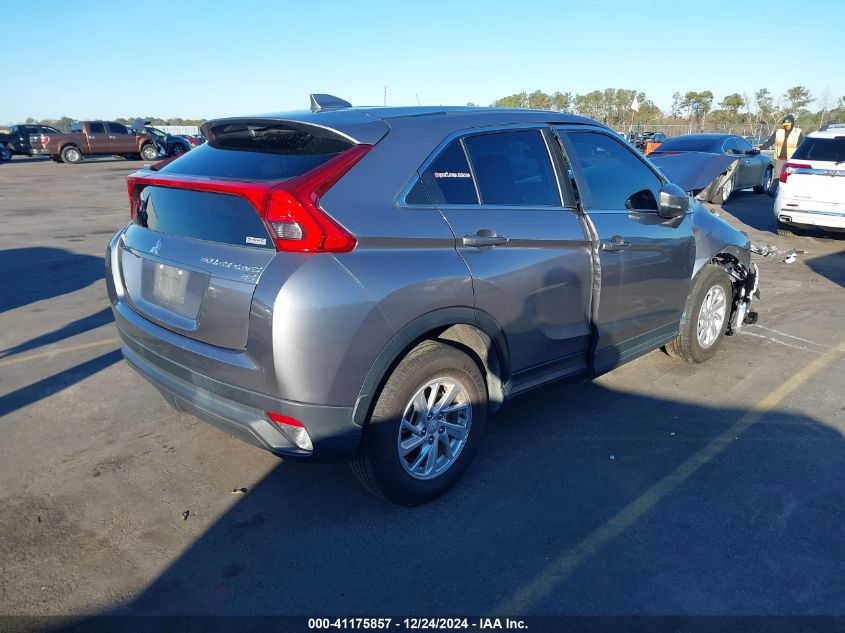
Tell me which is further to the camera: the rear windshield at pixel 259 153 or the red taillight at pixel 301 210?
the rear windshield at pixel 259 153

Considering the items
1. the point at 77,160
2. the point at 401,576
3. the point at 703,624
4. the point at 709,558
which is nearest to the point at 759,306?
the point at 709,558

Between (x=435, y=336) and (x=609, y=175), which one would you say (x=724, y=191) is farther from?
(x=435, y=336)

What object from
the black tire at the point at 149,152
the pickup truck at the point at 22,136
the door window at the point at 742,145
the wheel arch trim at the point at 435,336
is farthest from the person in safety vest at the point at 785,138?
the pickup truck at the point at 22,136

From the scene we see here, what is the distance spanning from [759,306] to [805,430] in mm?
3320

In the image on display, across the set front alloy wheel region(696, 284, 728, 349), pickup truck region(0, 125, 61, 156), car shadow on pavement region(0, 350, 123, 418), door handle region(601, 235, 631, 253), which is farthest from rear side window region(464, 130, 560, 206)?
pickup truck region(0, 125, 61, 156)

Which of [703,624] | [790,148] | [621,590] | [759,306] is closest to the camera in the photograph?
[703,624]

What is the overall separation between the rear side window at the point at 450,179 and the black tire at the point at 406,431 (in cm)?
71

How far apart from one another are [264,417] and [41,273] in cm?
674

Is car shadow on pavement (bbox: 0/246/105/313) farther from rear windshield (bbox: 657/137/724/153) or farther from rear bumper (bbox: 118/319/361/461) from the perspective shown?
rear windshield (bbox: 657/137/724/153)

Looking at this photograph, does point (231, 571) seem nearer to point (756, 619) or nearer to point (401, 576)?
point (401, 576)

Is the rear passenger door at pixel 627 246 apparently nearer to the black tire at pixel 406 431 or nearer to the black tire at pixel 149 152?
the black tire at pixel 406 431

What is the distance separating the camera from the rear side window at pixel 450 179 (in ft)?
10.3

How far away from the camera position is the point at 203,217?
3.04 meters

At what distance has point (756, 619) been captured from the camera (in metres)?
2.63
